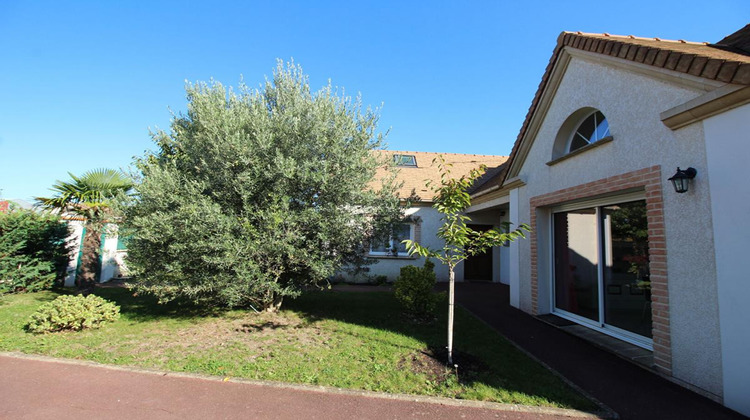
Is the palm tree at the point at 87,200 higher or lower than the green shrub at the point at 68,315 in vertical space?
higher

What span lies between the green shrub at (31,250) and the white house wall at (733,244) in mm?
14835

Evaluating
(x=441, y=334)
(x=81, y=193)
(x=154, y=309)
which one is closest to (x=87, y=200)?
(x=81, y=193)

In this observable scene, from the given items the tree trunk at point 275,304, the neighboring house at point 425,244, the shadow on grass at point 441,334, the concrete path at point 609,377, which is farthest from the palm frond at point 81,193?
the concrete path at point 609,377

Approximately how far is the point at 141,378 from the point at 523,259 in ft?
24.9

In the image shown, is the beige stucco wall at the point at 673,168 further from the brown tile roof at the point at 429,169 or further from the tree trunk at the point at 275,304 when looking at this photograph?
the brown tile roof at the point at 429,169

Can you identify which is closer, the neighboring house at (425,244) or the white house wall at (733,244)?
the white house wall at (733,244)

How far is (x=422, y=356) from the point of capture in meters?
4.78

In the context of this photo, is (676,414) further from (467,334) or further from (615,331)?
(467,334)

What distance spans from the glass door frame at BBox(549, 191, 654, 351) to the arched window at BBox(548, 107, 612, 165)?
3.29 feet

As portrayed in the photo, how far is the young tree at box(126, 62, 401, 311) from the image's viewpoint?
5348 mm

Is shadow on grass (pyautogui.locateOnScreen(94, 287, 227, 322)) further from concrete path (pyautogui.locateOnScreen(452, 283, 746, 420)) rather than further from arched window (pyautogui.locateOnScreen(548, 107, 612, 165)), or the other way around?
arched window (pyautogui.locateOnScreen(548, 107, 612, 165))

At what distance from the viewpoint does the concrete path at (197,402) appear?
329cm

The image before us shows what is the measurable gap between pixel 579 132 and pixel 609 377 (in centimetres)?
454

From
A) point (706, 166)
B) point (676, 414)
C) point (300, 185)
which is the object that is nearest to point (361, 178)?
point (300, 185)
